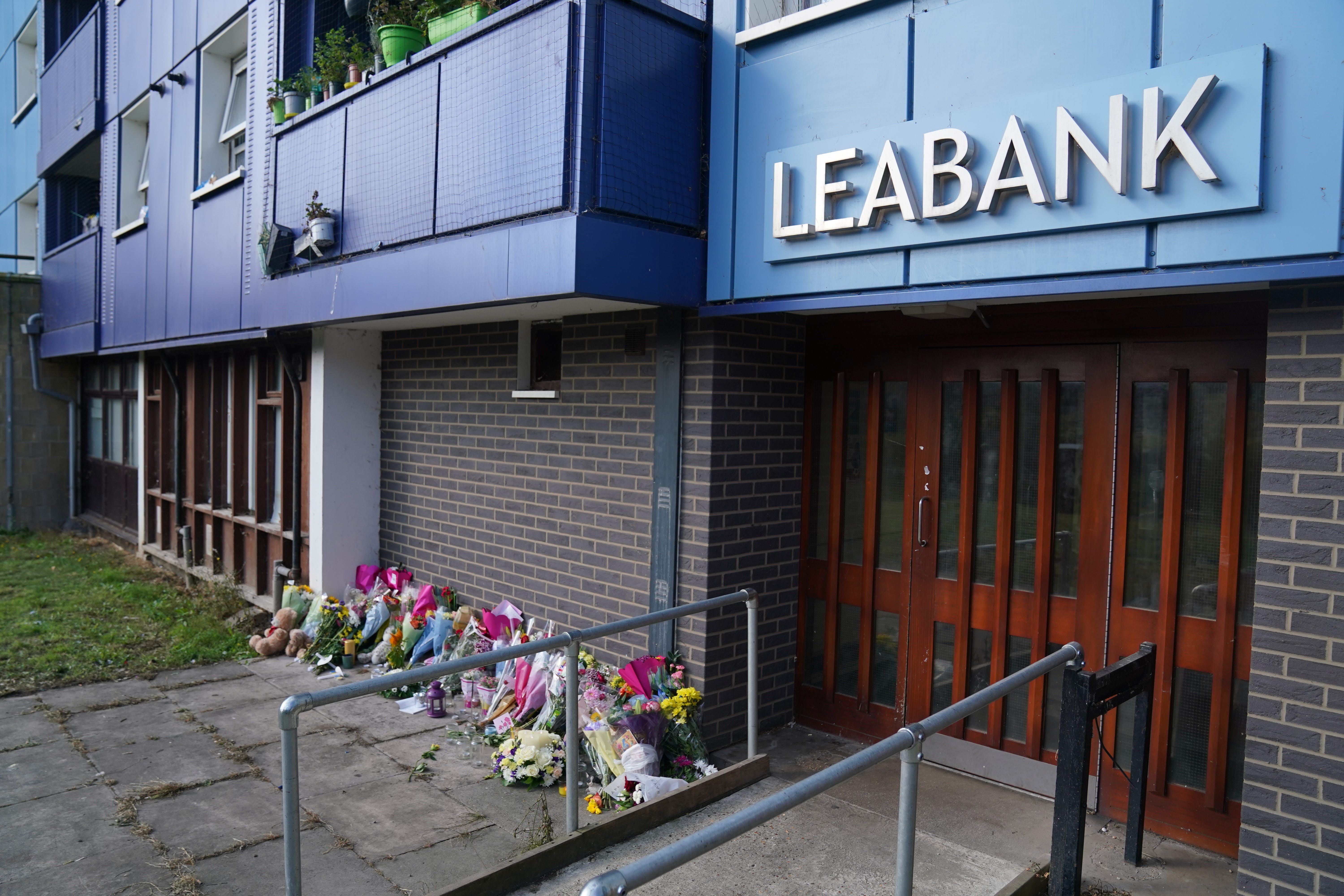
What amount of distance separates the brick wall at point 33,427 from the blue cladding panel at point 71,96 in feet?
7.29

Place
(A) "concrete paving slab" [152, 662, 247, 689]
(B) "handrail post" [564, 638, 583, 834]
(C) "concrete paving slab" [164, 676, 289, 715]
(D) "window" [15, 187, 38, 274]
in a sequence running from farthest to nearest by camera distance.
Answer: (D) "window" [15, 187, 38, 274]
(A) "concrete paving slab" [152, 662, 247, 689]
(C) "concrete paving slab" [164, 676, 289, 715]
(B) "handrail post" [564, 638, 583, 834]

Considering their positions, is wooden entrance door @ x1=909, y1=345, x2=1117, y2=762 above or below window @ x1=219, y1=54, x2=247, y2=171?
below

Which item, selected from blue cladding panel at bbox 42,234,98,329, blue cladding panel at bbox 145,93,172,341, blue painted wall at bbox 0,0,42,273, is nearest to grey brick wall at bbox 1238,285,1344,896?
blue cladding panel at bbox 145,93,172,341

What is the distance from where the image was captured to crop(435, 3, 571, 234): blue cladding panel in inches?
178

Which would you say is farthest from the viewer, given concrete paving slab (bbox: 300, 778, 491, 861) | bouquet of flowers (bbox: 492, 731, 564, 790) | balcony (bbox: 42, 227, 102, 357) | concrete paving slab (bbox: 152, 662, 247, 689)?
balcony (bbox: 42, 227, 102, 357)

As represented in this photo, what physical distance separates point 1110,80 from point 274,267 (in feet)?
19.4

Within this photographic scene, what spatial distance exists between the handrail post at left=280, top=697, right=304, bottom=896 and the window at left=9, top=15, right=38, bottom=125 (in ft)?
63.0

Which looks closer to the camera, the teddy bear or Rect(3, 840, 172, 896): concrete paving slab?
Rect(3, 840, 172, 896): concrete paving slab

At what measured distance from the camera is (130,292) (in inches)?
442

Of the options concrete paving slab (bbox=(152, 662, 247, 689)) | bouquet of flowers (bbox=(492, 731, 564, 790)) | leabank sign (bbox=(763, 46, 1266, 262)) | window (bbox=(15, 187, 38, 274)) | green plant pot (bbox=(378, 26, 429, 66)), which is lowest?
concrete paving slab (bbox=(152, 662, 247, 689))

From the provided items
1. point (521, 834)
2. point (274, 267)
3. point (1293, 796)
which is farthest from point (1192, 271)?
point (274, 267)

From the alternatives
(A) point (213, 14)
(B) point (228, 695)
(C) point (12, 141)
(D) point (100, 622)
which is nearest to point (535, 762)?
(B) point (228, 695)

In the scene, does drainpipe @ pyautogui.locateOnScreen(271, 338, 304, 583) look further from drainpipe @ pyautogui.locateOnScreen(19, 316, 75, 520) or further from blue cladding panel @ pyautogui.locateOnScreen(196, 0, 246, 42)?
drainpipe @ pyautogui.locateOnScreen(19, 316, 75, 520)

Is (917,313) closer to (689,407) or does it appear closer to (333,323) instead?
(689,407)
